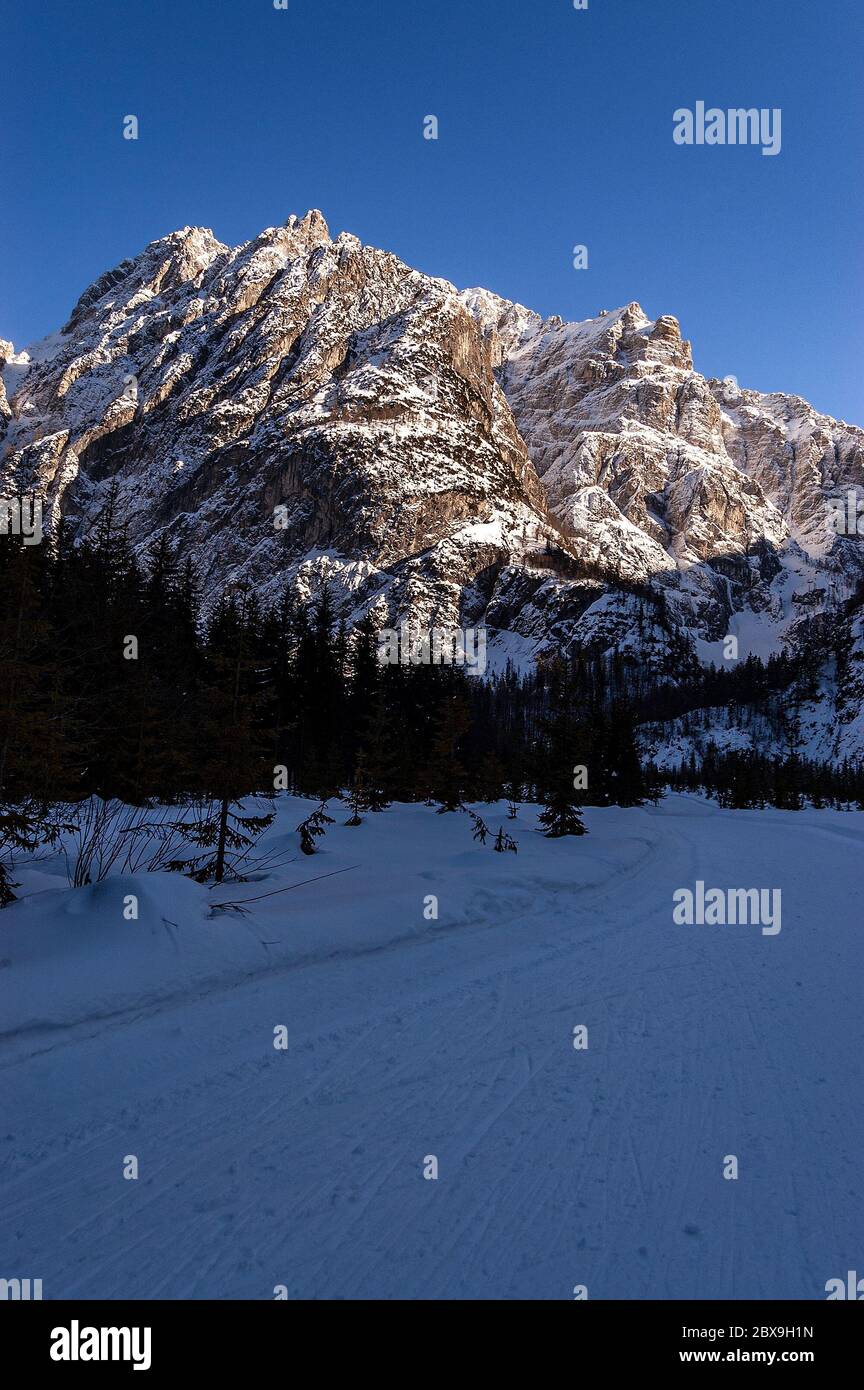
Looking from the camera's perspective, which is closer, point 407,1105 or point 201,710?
point 407,1105

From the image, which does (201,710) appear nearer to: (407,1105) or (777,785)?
(407,1105)

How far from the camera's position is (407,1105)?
378cm

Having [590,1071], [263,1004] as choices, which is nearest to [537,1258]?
[590,1071]

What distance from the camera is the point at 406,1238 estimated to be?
108 inches

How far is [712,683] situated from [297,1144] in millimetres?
204248

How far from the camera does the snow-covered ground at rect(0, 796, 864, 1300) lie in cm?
264

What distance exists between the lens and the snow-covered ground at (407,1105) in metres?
2.64
